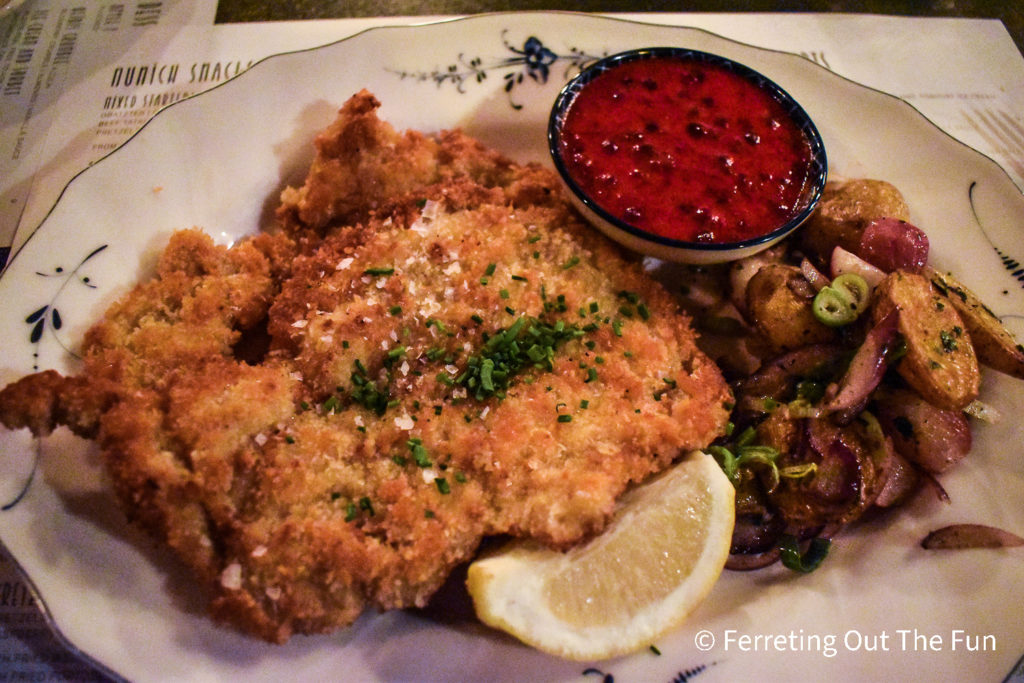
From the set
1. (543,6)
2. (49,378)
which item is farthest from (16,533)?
(543,6)

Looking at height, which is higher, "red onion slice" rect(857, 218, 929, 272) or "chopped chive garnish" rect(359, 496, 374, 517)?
"red onion slice" rect(857, 218, 929, 272)

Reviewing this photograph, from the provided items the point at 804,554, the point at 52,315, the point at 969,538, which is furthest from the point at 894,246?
the point at 52,315

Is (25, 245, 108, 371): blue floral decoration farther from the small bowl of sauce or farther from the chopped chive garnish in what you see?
the small bowl of sauce

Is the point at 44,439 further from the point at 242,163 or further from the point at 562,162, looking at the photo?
the point at 562,162

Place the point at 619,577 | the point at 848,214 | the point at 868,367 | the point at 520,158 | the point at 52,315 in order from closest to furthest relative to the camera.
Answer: the point at 619,577
the point at 868,367
the point at 52,315
the point at 848,214
the point at 520,158

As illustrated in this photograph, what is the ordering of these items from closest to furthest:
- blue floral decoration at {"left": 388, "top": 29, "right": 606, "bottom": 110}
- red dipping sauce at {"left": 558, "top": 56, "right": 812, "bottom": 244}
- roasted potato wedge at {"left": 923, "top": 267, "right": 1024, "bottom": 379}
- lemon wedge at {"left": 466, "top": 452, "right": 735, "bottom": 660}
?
lemon wedge at {"left": 466, "top": 452, "right": 735, "bottom": 660} < roasted potato wedge at {"left": 923, "top": 267, "right": 1024, "bottom": 379} < red dipping sauce at {"left": 558, "top": 56, "right": 812, "bottom": 244} < blue floral decoration at {"left": 388, "top": 29, "right": 606, "bottom": 110}

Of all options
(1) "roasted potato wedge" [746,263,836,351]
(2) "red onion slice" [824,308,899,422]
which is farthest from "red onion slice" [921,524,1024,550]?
(1) "roasted potato wedge" [746,263,836,351]

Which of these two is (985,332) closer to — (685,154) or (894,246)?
(894,246)
